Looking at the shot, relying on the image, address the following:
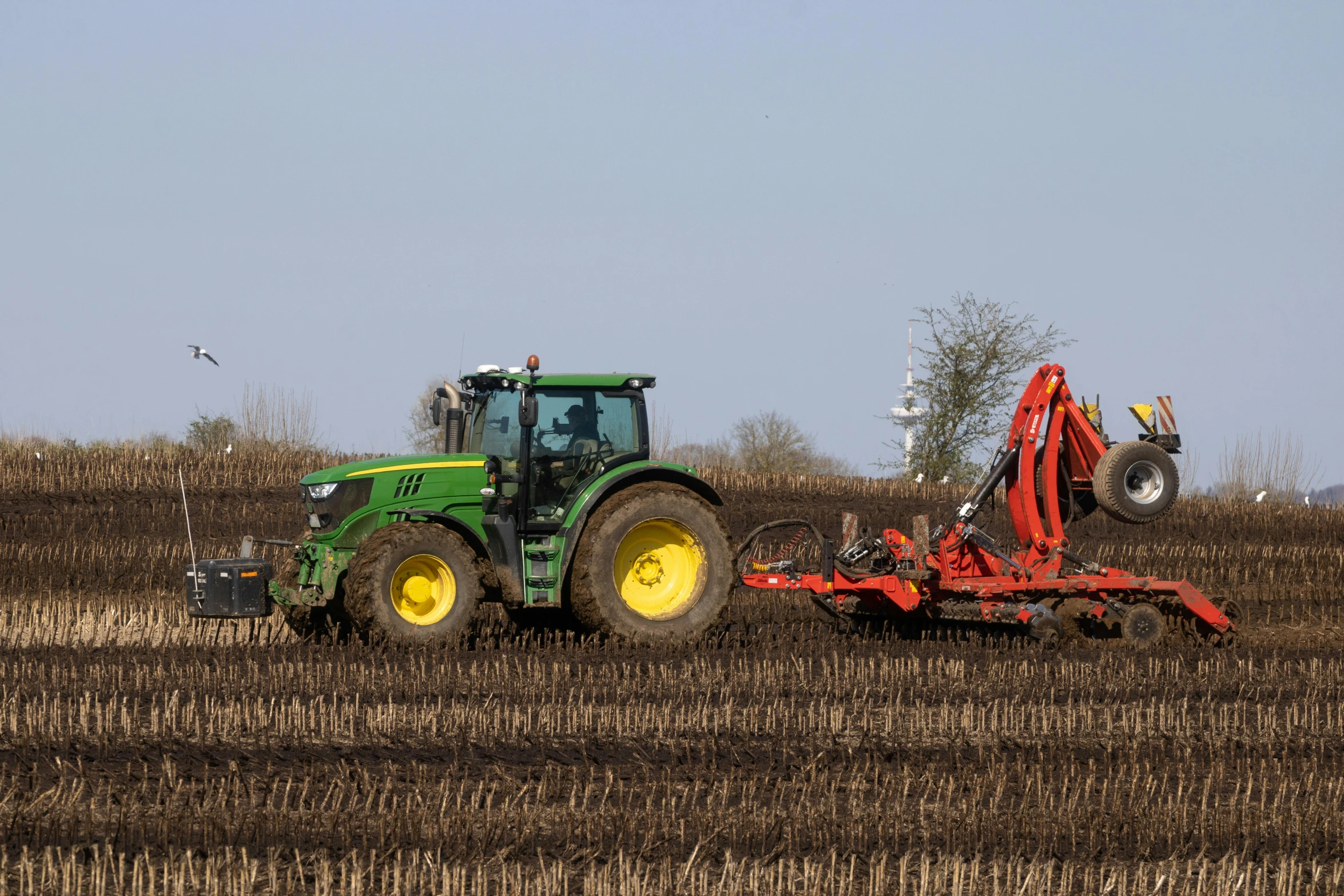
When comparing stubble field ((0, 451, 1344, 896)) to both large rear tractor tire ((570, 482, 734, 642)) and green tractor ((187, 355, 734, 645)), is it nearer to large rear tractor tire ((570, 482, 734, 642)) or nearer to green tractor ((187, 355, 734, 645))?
large rear tractor tire ((570, 482, 734, 642))

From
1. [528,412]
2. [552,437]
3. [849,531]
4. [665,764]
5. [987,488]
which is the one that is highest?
[528,412]

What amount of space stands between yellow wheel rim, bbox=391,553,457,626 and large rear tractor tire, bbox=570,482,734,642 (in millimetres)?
920

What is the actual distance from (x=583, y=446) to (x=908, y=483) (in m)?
13.7

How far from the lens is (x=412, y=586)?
33.8ft

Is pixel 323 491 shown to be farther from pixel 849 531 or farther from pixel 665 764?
pixel 665 764

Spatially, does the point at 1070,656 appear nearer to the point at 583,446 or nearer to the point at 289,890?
the point at 583,446

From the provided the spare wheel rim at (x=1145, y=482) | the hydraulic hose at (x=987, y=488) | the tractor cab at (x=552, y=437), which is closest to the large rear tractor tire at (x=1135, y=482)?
the spare wheel rim at (x=1145, y=482)

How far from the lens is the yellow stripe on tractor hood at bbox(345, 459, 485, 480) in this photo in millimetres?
10492

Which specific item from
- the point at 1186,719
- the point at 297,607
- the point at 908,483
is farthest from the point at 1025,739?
the point at 908,483

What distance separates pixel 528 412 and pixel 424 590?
1522 mm

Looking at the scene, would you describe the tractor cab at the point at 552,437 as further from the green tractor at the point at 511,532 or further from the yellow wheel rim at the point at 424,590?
the yellow wheel rim at the point at 424,590

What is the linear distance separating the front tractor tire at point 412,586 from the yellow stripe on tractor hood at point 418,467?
1.53 feet

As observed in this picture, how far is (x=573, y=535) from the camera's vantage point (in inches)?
414

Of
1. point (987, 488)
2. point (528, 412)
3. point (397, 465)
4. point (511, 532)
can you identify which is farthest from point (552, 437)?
point (987, 488)
